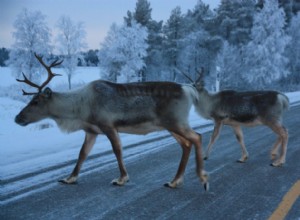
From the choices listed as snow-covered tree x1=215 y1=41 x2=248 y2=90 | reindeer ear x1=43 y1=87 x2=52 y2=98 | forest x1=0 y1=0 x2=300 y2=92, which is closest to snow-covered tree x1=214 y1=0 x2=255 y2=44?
forest x1=0 y1=0 x2=300 y2=92

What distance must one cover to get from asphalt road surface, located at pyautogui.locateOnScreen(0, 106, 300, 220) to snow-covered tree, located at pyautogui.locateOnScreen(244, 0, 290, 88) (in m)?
32.9

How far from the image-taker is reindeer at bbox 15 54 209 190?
18.6ft

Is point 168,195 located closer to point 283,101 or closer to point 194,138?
point 194,138

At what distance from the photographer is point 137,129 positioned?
584cm

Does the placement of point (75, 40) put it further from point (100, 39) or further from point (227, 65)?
point (227, 65)

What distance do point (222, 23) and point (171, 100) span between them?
4266cm

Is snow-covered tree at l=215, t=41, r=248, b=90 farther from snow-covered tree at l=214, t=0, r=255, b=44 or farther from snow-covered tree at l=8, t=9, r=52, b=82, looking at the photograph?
snow-covered tree at l=8, t=9, r=52, b=82

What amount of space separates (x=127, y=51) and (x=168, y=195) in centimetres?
4091

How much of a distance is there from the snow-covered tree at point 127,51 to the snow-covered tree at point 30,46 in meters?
9.65

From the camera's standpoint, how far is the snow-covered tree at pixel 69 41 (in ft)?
151

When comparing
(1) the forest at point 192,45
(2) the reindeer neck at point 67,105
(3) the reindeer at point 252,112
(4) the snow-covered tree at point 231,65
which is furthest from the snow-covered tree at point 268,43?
(2) the reindeer neck at point 67,105

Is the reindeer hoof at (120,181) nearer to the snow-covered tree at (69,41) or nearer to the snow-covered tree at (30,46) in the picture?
the snow-covered tree at (30,46)

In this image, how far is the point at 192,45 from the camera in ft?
163

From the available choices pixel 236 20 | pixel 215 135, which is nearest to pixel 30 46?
pixel 236 20
